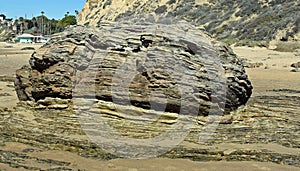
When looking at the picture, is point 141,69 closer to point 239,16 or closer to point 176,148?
point 176,148

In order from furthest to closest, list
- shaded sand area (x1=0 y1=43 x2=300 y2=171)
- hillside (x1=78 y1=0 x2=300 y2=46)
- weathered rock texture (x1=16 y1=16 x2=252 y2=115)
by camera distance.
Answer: hillside (x1=78 y1=0 x2=300 y2=46) → weathered rock texture (x1=16 y1=16 x2=252 y2=115) → shaded sand area (x1=0 y1=43 x2=300 y2=171)

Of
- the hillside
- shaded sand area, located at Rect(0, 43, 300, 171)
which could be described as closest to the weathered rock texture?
shaded sand area, located at Rect(0, 43, 300, 171)

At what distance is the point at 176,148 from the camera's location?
5.82m

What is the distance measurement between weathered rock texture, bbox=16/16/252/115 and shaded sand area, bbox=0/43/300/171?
0.46 m

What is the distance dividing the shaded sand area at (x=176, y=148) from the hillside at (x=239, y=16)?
2038 cm

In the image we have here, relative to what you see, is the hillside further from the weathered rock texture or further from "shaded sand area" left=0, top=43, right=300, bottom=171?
"shaded sand area" left=0, top=43, right=300, bottom=171

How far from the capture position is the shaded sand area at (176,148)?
5012mm

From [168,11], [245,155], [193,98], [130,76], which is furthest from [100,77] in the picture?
[168,11]

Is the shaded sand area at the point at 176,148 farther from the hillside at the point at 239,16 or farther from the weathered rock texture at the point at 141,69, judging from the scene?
the hillside at the point at 239,16

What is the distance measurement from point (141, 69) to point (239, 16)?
30290 millimetres

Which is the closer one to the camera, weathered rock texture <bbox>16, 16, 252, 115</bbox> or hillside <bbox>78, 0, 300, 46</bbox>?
weathered rock texture <bbox>16, 16, 252, 115</bbox>

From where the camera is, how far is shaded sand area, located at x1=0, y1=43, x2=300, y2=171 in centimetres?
501

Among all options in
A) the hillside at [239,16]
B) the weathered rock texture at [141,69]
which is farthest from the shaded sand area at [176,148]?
the hillside at [239,16]

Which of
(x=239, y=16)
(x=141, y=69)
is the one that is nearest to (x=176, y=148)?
(x=141, y=69)
